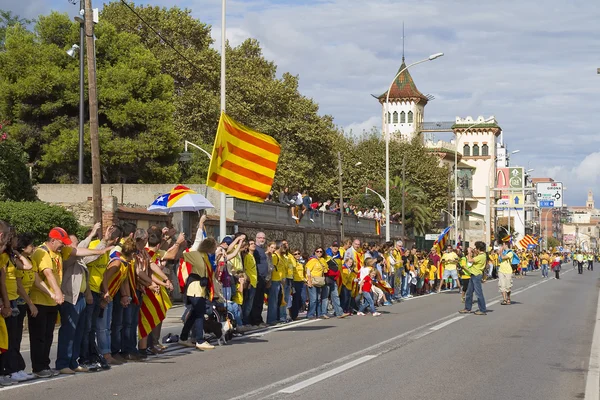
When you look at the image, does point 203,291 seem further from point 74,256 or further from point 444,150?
point 444,150

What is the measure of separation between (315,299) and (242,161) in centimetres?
401

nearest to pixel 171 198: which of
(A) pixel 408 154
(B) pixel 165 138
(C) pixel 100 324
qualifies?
(C) pixel 100 324

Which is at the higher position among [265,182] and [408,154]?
[408,154]

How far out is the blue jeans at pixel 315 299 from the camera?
74.5ft

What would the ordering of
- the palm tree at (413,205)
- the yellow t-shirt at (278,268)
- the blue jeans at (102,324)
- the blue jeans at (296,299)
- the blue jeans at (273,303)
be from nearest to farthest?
the blue jeans at (102,324) → the blue jeans at (273,303) → the yellow t-shirt at (278,268) → the blue jeans at (296,299) → the palm tree at (413,205)

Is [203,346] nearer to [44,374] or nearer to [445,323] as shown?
[44,374]

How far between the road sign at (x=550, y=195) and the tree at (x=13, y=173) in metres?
85.5

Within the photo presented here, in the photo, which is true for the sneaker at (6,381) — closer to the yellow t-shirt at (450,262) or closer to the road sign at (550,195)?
the yellow t-shirt at (450,262)

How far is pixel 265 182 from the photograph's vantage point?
68.3ft

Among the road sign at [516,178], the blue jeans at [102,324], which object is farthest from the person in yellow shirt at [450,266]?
the road sign at [516,178]

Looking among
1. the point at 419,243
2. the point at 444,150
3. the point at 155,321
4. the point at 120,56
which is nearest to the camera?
the point at 155,321

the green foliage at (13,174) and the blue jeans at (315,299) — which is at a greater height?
the green foliage at (13,174)

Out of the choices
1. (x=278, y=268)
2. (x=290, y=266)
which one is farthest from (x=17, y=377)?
(x=290, y=266)

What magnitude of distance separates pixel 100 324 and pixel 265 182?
8.04 m
